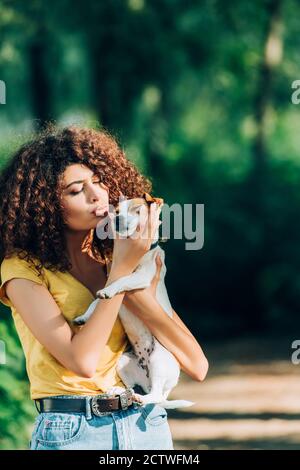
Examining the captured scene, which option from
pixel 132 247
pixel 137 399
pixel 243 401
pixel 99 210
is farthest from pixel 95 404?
pixel 243 401

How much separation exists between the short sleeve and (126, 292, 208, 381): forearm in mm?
265

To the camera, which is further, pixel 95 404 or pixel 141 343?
pixel 141 343

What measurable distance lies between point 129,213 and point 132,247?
0.29ft

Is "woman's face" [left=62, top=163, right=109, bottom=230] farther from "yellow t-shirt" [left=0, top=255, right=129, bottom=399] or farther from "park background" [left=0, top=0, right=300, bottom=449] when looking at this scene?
"park background" [left=0, top=0, right=300, bottom=449]

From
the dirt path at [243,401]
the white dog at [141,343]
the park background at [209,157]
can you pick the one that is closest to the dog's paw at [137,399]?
the white dog at [141,343]

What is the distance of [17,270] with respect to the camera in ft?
8.54

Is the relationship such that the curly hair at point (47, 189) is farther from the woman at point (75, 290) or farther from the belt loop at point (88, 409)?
the belt loop at point (88, 409)

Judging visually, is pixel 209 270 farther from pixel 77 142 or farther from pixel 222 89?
pixel 77 142

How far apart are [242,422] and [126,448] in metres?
4.73

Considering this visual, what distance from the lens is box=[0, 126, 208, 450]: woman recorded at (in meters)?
2.50

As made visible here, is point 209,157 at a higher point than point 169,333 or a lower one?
higher

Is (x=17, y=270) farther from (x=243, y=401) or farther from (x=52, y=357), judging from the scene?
(x=243, y=401)

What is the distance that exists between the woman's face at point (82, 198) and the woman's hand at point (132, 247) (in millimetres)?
128

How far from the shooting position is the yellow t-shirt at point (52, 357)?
99.4 inches
